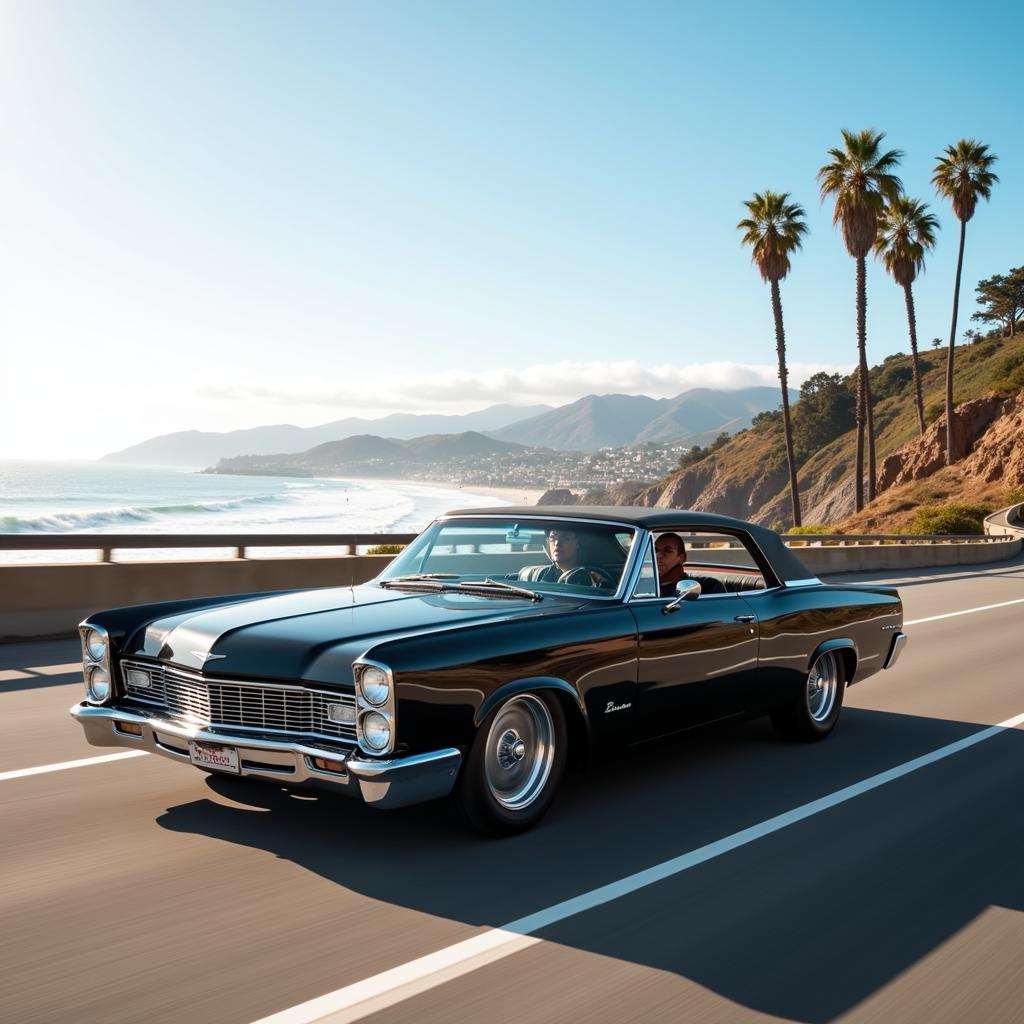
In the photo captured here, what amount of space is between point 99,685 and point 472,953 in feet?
8.35

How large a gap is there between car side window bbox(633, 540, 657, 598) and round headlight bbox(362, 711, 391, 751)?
5.97 ft

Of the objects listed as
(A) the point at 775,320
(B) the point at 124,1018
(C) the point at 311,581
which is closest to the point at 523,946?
(B) the point at 124,1018

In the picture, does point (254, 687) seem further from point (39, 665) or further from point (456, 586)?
point (39, 665)

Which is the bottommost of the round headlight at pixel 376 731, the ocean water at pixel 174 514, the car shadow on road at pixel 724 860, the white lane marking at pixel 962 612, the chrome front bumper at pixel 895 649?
the white lane marking at pixel 962 612

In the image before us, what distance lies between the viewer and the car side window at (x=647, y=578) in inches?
230

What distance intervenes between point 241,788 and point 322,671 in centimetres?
148

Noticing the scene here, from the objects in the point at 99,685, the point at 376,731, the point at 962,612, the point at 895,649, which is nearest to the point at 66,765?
the point at 99,685

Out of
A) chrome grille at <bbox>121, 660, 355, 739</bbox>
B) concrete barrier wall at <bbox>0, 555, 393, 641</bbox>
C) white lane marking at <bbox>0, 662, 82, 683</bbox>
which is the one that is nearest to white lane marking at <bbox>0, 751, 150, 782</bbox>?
chrome grille at <bbox>121, 660, 355, 739</bbox>

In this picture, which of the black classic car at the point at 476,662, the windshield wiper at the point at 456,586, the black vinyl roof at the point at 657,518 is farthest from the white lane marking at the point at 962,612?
the windshield wiper at the point at 456,586

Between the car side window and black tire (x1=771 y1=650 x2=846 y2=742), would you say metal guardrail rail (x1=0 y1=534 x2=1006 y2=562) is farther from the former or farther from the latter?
the car side window

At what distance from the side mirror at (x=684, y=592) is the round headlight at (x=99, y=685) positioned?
283 centimetres

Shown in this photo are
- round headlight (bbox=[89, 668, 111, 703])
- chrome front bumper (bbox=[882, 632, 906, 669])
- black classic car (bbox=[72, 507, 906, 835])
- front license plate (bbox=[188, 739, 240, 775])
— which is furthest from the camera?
chrome front bumper (bbox=[882, 632, 906, 669])

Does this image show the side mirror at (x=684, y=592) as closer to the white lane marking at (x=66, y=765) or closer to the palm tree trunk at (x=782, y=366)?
the white lane marking at (x=66, y=765)

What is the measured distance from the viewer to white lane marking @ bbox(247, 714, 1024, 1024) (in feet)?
11.0
